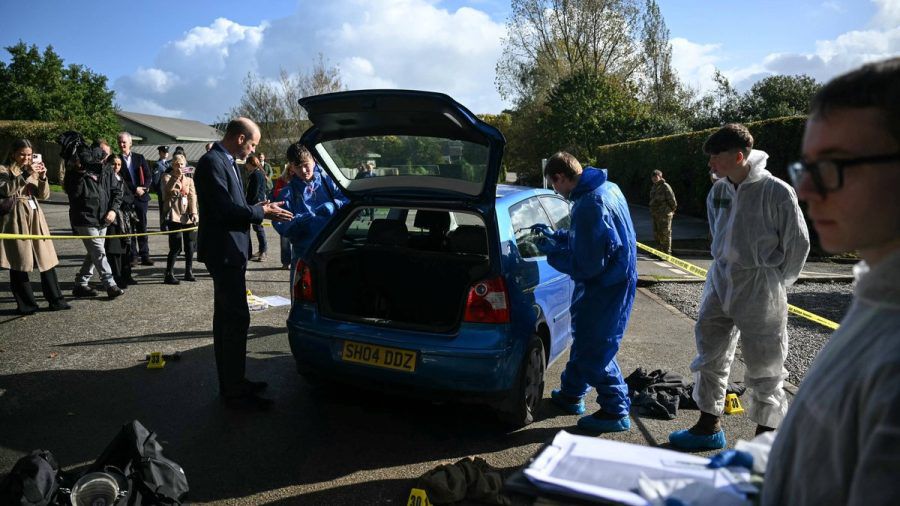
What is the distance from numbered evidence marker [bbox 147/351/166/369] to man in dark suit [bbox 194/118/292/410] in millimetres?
1140

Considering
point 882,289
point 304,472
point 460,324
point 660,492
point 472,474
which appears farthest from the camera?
point 460,324

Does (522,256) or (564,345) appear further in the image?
(564,345)

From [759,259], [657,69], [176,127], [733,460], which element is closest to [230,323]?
[759,259]

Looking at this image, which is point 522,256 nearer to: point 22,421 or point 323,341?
point 323,341

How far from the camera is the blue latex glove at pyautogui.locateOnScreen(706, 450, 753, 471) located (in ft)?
4.51

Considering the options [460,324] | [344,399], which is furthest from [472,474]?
[344,399]

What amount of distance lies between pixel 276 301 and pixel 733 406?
18.5 ft

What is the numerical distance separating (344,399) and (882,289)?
4097 millimetres

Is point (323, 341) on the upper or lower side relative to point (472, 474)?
upper

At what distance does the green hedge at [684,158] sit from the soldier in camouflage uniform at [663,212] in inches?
148

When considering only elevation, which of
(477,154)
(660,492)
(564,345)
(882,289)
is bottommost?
(564,345)

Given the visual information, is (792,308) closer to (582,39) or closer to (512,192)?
(512,192)

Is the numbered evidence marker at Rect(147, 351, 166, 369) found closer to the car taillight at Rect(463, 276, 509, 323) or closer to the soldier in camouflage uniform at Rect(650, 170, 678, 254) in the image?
the car taillight at Rect(463, 276, 509, 323)

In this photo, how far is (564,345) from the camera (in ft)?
16.6
